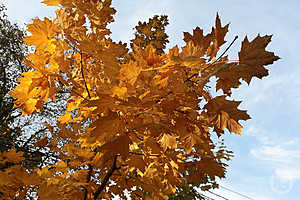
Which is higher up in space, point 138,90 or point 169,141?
point 138,90

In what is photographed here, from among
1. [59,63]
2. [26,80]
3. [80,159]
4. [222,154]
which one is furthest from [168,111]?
[222,154]

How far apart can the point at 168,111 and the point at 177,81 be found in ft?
0.53

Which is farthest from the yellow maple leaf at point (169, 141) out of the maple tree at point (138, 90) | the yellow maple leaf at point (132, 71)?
the yellow maple leaf at point (132, 71)

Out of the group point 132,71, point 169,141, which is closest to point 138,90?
point 132,71

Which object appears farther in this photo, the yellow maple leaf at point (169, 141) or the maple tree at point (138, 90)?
the yellow maple leaf at point (169, 141)

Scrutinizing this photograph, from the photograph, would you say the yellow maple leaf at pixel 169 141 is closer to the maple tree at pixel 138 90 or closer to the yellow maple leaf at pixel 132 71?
the maple tree at pixel 138 90

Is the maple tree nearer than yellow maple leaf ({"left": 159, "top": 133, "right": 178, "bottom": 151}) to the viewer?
Yes

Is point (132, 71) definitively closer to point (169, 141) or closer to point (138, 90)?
point (138, 90)

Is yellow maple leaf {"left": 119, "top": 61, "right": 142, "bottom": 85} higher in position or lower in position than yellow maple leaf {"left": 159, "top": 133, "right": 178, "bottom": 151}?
higher

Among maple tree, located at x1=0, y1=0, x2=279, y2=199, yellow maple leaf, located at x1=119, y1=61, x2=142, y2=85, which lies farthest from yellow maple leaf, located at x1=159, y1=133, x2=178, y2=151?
yellow maple leaf, located at x1=119, y1=61, x2=142, y2=85

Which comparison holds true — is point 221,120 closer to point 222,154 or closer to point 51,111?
point 222,154

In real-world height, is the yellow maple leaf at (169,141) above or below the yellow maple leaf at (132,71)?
below

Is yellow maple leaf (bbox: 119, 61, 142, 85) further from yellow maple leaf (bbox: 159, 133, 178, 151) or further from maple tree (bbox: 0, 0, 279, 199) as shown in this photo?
yellow maple leaf (bbox: 159, 133, 178, 151)

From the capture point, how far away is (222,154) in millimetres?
2104
